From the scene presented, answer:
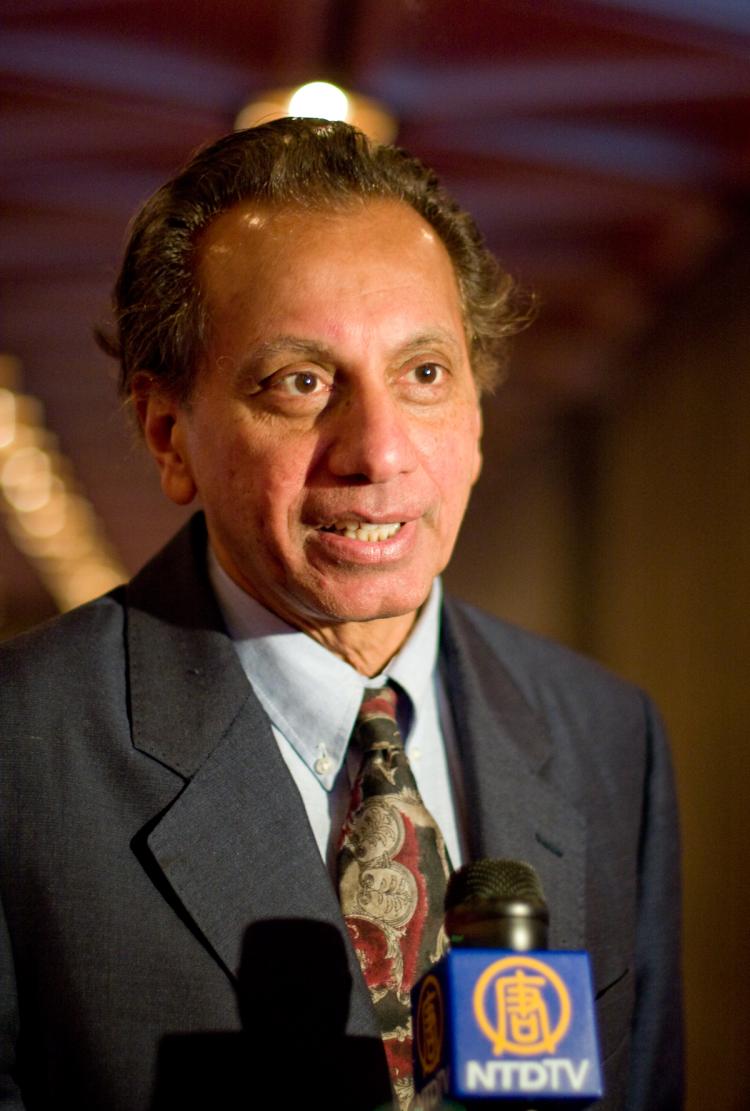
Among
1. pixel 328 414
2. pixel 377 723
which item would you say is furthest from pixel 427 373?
pixel 377 723

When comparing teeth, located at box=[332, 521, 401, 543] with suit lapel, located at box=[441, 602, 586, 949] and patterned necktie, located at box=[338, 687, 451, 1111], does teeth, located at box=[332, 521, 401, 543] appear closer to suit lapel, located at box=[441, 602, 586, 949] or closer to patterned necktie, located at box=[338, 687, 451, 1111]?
patterned necktie, located at box=[338, 687, 451, 1111]

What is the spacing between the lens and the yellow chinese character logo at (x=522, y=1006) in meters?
1.01

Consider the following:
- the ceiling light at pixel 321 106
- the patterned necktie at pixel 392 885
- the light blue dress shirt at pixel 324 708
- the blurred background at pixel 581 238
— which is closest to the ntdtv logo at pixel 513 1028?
the patterned necktie at pixel 392 885

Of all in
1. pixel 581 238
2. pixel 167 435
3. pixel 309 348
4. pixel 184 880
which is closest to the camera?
pixel 184 880

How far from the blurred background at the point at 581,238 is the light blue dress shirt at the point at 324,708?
1.70 ft

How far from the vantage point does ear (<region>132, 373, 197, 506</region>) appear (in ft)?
5.95

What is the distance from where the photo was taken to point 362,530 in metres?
1.61

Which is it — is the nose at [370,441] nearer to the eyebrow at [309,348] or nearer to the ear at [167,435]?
the eyebrow at [309,348]

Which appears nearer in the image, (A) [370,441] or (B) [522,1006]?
(B) [522,1006]

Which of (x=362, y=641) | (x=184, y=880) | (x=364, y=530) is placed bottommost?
(x=184, y=880)

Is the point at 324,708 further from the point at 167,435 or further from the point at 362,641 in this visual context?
the point at 167,435

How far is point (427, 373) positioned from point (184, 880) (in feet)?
2.54

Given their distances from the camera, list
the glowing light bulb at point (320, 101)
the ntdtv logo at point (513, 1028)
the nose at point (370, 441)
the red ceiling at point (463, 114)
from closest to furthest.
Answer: the ntdtv logo at point (513, 1028) < the nose at point (370, 441) < the red ceiling at point (463, 114) < the glowing light bulb at point (320, 101)

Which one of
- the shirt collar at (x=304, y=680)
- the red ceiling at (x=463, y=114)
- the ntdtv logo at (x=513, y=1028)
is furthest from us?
the red ceiling at (x=463, y=114)
